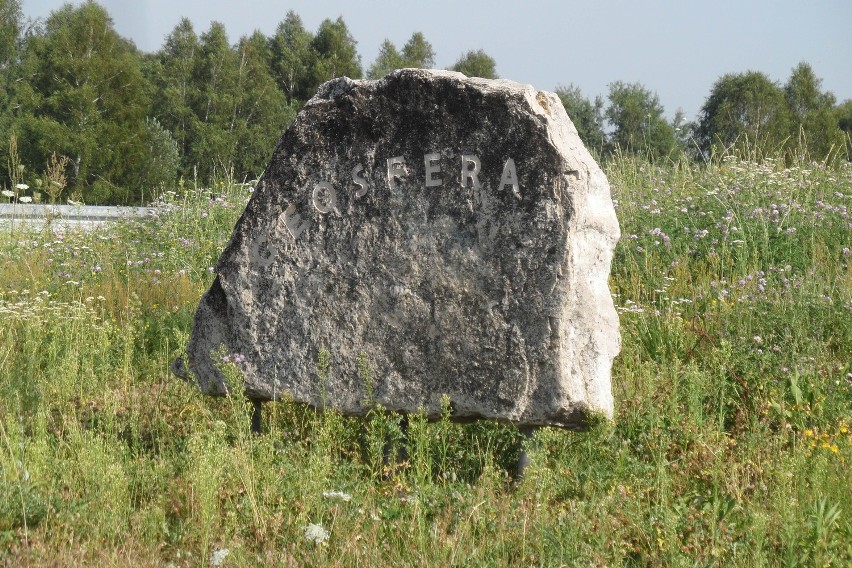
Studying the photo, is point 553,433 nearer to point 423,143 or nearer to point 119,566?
point 423,143

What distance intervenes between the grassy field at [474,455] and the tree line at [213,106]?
1662cm

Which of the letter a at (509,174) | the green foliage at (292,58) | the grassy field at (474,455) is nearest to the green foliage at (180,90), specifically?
the green foliage at (292,58)

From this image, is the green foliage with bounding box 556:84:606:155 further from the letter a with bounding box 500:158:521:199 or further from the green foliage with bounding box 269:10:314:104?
the letter a with bounding box 500:158:521:199

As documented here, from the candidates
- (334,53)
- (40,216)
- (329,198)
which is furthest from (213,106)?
(329,198)

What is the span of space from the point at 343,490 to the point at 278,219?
1416 millimetres

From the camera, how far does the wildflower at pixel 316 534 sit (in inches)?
140

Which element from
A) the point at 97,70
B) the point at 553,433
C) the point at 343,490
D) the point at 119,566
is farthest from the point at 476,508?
the point at 97,70

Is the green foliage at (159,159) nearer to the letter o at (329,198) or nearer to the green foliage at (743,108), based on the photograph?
the green foliage at (743,108)

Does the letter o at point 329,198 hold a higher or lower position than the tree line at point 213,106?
lower

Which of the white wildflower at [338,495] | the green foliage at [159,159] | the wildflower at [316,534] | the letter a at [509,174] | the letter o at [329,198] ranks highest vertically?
the green foliage at [159,159]

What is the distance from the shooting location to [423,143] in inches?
175

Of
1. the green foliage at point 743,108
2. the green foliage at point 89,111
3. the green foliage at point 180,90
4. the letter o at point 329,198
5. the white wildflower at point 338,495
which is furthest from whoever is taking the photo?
the green foliage at point 180,90

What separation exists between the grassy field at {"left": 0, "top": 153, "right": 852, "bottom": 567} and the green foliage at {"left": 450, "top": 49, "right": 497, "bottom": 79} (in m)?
22.5

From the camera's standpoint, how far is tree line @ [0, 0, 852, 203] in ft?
77.5
